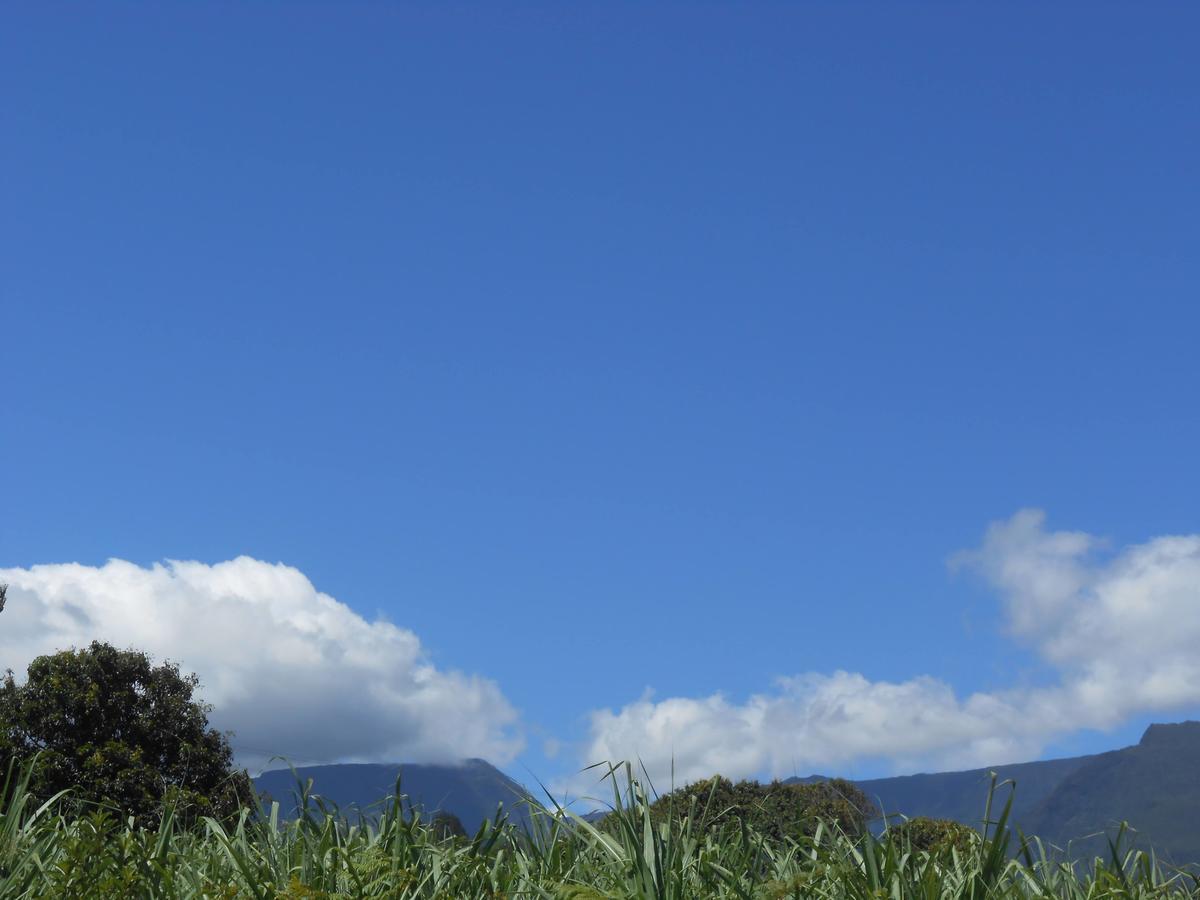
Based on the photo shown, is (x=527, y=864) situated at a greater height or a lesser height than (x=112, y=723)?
lesser

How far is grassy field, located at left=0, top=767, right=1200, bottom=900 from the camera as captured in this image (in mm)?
6438

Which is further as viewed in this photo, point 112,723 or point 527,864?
point 112,723

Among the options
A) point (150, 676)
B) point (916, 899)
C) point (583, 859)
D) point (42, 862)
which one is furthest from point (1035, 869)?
point (150, 676)

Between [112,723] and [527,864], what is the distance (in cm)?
3723

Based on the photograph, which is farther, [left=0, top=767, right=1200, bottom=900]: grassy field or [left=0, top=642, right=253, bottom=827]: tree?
[left=0, top=642, right=253, bottom=827]: tree

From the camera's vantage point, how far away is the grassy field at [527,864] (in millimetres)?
6438

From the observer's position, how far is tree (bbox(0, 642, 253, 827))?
3866cm

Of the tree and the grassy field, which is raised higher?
the tree

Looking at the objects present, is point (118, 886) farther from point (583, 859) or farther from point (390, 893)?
point (583, 859)

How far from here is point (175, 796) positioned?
808 centimetres

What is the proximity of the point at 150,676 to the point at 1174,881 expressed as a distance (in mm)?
39067

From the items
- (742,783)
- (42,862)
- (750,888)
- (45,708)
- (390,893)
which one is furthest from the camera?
(742,783)

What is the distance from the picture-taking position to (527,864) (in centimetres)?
751

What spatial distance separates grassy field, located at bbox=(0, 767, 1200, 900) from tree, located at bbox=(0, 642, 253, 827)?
33263mm
